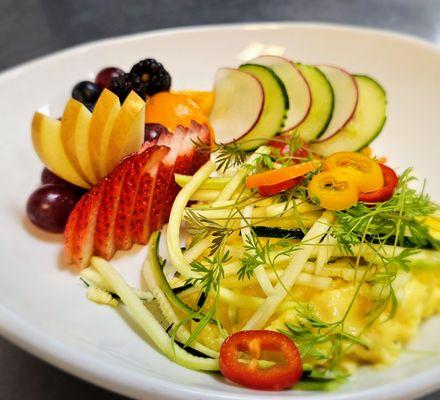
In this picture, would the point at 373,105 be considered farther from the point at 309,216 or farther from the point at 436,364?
the point at 436,364

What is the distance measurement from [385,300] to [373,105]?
134cm

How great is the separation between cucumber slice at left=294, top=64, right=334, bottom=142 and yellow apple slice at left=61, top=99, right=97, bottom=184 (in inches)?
40.5

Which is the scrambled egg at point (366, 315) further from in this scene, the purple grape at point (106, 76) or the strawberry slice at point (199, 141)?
the purple grape at point (106, 76)

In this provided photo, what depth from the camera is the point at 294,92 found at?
2.76m

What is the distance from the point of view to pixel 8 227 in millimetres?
2318

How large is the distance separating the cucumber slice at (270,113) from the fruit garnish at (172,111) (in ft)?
0.90

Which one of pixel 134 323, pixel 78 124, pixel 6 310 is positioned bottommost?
pixel 134 323

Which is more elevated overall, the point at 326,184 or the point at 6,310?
the point at 326,184

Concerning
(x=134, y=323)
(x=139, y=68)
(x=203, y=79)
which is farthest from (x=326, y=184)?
(x=203, y=79)

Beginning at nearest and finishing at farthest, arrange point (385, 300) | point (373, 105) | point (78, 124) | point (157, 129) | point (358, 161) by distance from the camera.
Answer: point (385, 300) → point (358, 161) → point (78, 124) → point (157, 129) → point (373, 105)

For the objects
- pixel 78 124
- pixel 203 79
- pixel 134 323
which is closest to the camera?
pixel 134 323

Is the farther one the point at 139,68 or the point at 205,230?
the point at 139,68

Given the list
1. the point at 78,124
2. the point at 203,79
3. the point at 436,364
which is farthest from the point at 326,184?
the point at 203,79

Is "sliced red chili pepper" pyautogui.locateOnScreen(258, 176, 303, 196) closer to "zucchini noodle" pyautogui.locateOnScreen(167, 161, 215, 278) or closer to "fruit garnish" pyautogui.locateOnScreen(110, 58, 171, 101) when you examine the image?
"zucchini noodle" pyautogui.locateOnScreen(167, 161, 215, 278)
